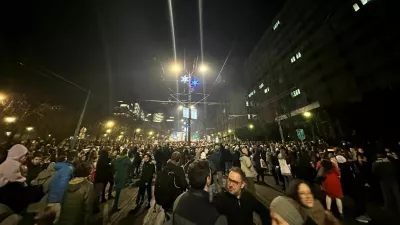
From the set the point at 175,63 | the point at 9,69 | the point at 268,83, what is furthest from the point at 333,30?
the point at 9,69

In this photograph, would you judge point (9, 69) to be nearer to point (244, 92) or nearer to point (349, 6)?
point (349, 6)

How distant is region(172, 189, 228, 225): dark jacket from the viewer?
6.38 ft

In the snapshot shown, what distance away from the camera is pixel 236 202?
2639mm

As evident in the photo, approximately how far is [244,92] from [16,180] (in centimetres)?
8045

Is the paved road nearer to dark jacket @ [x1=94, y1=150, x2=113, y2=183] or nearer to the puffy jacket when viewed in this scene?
dark jacket @ [x1=94, y1=150, x2=113, y2=183]

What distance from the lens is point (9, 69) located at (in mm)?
17109

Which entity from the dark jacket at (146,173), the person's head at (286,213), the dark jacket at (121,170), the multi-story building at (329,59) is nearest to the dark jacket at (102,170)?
the dark jacket at (121,170)

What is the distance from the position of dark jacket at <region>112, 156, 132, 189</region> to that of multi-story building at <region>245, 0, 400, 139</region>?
22601 mm

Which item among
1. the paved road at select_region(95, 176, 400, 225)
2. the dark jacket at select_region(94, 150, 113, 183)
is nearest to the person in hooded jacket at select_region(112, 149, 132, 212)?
the dark jacket at select_region(94, 150, 113, 183)

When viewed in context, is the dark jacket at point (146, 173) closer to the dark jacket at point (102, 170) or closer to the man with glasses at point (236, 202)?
the dark jacket at point (102, 170)

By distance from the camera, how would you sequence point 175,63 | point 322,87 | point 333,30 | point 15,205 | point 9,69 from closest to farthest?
point 15,205, point 175,63, point 9,69, point 333,30, point 322,87

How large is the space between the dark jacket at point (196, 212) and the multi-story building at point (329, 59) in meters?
25.2

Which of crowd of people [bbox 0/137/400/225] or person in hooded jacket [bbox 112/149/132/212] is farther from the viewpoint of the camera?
person in hooded jacket [bbox 112/149/132/212]

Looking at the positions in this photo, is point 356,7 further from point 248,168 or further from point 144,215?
point 144,215
